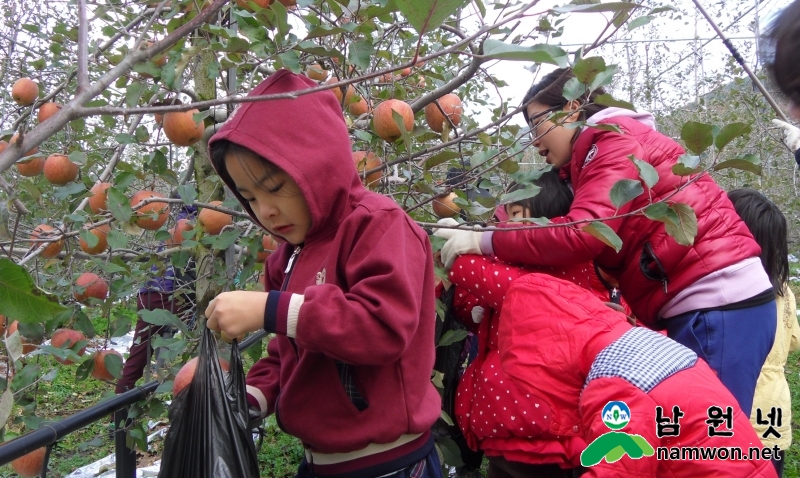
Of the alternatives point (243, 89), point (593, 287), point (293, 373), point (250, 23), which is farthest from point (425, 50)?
point (293, 373)

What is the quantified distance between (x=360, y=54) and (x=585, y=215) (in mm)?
613

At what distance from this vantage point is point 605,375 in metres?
1.13

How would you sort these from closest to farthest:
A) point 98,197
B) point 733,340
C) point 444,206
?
point 733,340
point 98,197
point 444,206

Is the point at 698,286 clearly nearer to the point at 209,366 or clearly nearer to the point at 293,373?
the point at 293,373

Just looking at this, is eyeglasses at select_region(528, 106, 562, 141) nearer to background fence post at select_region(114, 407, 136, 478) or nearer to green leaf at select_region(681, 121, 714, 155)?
green leaf at select_region(681, 121, 714, 155)

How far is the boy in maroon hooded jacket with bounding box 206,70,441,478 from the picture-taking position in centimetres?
85

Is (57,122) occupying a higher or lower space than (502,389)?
higher

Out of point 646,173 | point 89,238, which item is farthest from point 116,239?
point 646,173

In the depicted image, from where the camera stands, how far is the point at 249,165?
0.97 metres

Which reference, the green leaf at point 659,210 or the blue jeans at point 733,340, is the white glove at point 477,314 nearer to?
the blue jeans at point 733,340

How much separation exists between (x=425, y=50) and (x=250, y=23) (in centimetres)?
71

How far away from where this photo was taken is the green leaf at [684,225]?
1.14 m

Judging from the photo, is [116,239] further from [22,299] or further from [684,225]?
[684,225]

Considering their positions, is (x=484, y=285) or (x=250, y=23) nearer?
(x=250, y=23)
